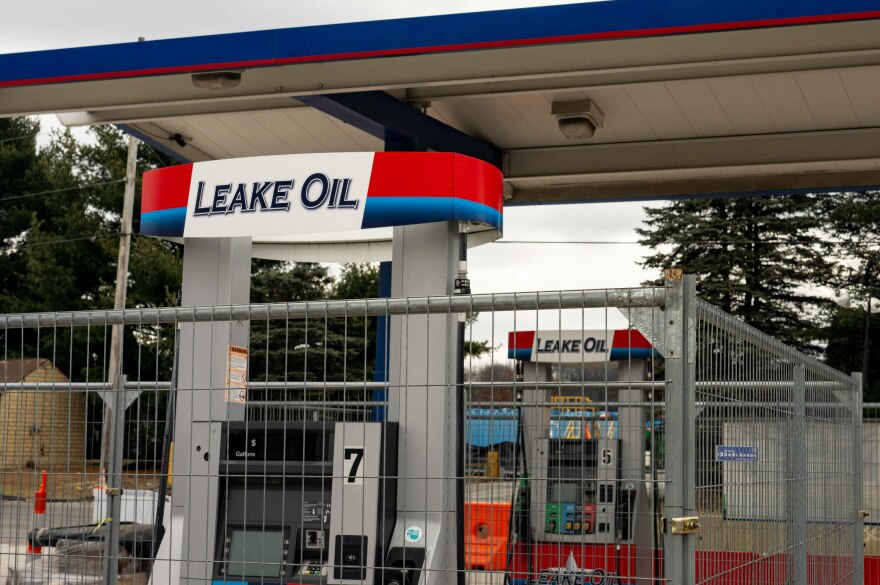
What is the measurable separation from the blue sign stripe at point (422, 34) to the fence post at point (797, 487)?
254 cm

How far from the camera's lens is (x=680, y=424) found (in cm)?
414

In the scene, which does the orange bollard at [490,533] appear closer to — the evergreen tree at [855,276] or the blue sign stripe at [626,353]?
the blue sign stripe at [626,353]

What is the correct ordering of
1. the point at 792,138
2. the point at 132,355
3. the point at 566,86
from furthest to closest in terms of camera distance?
the point at 132,355, the point at 792,138, the point at 566,86

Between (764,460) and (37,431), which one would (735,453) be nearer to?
(764,460)

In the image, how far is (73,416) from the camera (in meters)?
6.62

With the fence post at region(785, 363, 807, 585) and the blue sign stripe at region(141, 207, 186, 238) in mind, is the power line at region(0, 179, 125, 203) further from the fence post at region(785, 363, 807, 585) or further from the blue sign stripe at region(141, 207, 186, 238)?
the fence post at region(785, 363, 807, 585)

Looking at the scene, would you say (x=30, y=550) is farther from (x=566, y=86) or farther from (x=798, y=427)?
(x=566, y=86)

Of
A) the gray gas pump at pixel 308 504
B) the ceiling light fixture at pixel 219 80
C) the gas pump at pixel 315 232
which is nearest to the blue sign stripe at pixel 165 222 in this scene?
the gas pump at pixel 315 232

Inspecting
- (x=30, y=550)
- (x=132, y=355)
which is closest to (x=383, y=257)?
(x=30, y=550)

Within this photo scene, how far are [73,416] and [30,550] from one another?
103cm

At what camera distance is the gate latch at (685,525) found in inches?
161

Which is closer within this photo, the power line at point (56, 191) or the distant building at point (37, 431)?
the distant building at point (37, 431)

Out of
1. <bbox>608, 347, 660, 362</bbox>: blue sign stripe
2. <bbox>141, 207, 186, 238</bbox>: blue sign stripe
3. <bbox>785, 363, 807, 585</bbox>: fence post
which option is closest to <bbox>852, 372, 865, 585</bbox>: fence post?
<bbox>785, 363, 807, 585</bbox>: fence post

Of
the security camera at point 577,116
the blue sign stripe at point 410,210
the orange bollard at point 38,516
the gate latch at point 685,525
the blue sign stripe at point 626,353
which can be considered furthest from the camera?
the blue sign stripe at point 626,353
